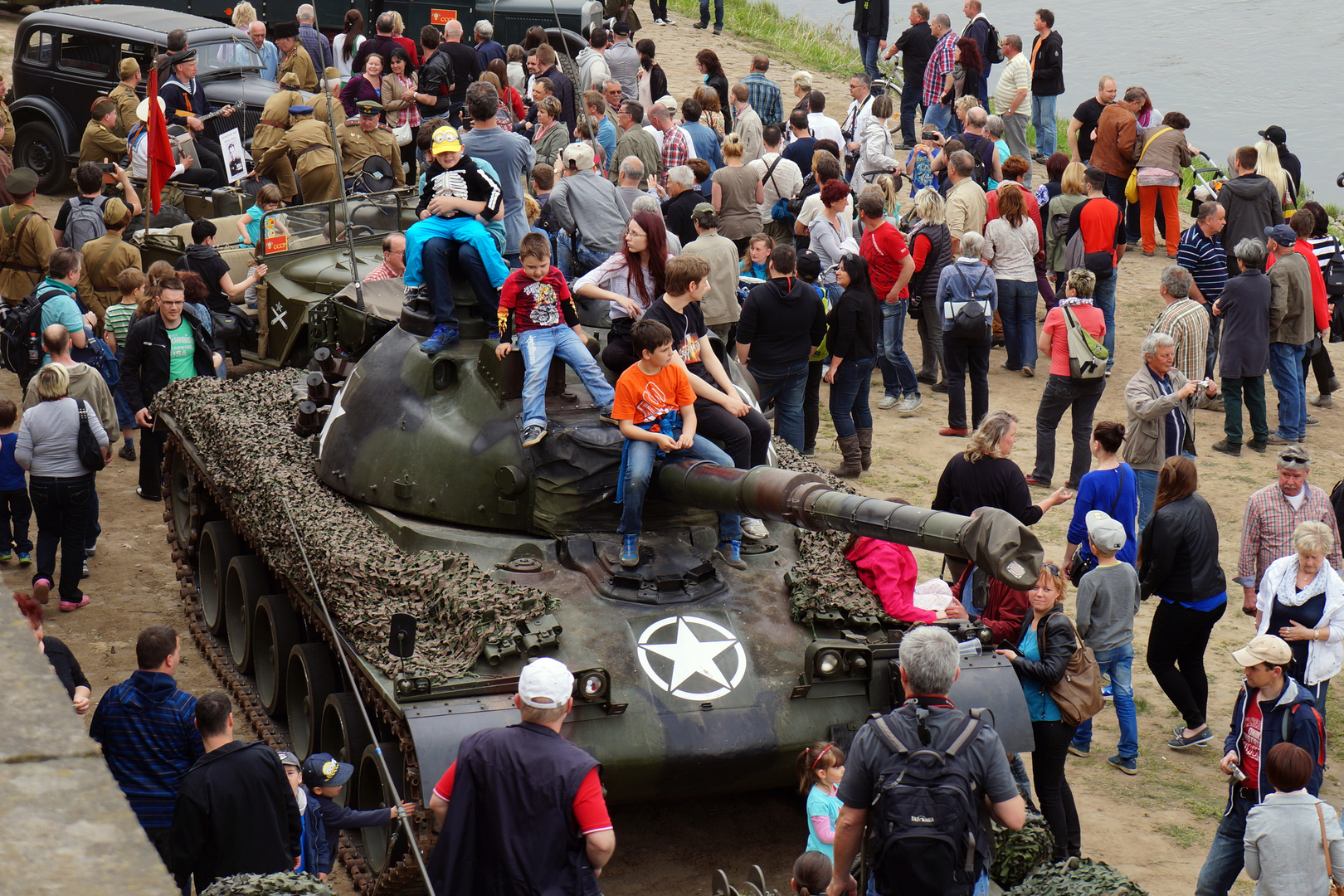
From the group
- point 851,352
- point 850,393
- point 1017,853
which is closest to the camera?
point 1017,853

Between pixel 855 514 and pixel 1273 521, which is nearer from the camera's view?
pixel 855 514

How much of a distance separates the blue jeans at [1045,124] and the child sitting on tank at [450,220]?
14916mm

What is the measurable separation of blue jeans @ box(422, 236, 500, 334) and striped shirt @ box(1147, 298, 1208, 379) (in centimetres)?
625

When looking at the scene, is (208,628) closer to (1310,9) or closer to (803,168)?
(803,168)

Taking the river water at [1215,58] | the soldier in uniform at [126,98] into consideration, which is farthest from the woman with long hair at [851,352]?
the river water at [1215,58]

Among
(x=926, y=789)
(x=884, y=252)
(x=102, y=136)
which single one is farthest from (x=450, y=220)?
(x=102, y=136)

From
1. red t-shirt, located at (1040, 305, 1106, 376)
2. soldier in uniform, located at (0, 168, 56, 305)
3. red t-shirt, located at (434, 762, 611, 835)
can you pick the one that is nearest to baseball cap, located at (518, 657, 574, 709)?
red t-shirt, located at (434, 762, 611, 835)

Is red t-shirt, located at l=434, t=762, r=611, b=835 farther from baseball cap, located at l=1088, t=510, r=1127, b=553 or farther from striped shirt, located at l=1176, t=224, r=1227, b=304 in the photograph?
striped shirt, located at l=1176, t=224, r=1227, b=304

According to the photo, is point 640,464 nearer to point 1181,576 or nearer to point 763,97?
point 1181,576

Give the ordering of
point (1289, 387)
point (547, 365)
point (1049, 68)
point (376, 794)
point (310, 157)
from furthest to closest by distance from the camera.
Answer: point (1049, 68) < point (310, 157) < point (1289, 387) < point (547, 365) < point (376, 794)

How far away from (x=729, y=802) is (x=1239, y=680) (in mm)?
4093

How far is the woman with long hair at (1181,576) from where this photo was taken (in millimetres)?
9836

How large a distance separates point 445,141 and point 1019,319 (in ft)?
28.3

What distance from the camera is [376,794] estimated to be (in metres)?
8.63
